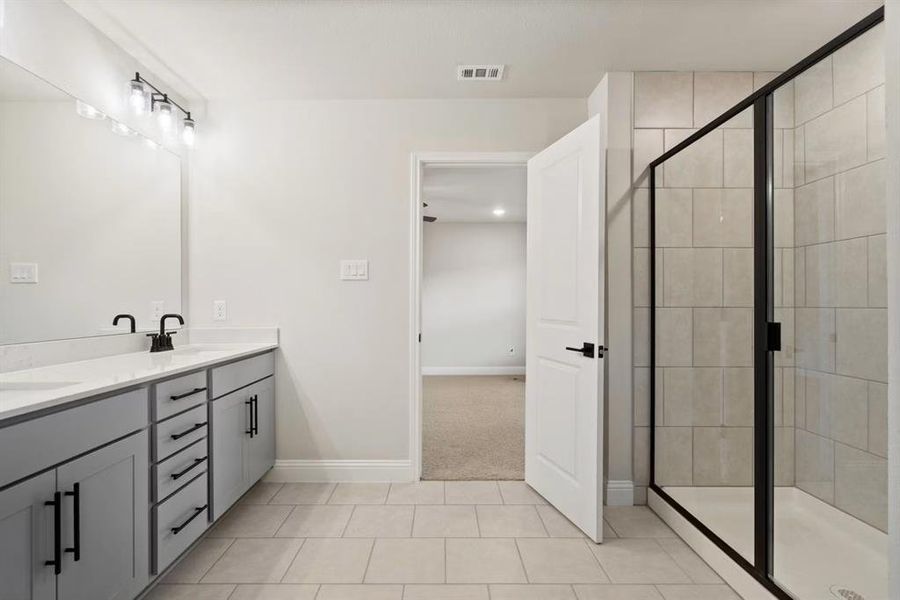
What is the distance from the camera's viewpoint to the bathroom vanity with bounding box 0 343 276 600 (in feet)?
3.81


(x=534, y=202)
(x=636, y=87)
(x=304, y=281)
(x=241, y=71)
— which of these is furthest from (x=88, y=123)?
(x=636, y=87)

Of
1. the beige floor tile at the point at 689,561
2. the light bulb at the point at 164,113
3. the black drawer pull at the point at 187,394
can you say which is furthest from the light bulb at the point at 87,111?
the beige floor tile at the point at 689,561

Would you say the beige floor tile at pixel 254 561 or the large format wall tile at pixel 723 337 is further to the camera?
the large format wall tile at pixel 723 337

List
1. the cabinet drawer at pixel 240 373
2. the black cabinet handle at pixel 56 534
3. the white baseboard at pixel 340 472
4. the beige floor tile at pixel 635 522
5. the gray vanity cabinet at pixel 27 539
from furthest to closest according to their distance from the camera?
the white baseboard at pixel 340 472 → the beige floor tile at pixel 635 522 → the cabinet drawer at pixel 240 373 → the black cabinet handle at pixel 56 534 → the gray vanity cabinet at pixel 27 539

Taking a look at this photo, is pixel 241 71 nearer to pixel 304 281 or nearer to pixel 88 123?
pixel 88 123

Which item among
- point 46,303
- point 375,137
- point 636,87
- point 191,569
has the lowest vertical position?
point 191,569

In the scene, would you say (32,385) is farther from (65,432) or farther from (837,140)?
(837,140)

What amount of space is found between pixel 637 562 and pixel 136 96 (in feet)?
10.9

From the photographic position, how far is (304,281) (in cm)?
286

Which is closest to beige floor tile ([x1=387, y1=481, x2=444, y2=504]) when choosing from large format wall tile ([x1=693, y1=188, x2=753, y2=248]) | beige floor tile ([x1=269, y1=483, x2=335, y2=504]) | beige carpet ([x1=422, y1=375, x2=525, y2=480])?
beige carpet ([x1=422, y1=375, x2=525, y2=480])

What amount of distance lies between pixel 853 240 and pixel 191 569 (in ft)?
10.1

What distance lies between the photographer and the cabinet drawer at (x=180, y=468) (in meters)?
1.70

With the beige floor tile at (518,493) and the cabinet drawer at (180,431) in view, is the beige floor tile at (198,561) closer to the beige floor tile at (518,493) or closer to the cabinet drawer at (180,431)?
the cabinet drawer at (180,431)

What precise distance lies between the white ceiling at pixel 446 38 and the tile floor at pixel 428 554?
7.96 ft
